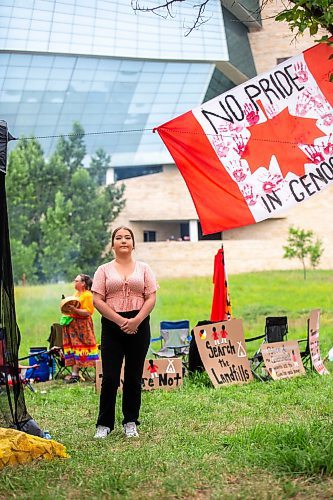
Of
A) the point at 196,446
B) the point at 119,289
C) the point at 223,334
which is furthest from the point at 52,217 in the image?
the point at 196,446

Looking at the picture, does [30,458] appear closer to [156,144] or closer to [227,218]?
[227,218]

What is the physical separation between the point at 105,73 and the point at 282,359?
35.2 meters

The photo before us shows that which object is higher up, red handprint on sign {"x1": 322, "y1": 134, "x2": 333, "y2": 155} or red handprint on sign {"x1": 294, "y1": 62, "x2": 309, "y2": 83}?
red handprint on sign {"x1": 294, "y1": 62, "x2": 309, "y2": 83}

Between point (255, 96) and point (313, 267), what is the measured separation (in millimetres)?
35435

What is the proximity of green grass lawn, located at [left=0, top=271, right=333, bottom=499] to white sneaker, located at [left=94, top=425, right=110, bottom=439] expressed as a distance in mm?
75

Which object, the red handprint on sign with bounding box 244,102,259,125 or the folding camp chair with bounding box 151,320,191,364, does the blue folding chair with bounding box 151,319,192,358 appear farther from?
the red handprint on sign with bounding box 244,102,259,125

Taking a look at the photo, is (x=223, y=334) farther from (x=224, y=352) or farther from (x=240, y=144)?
(x=240, y=144)

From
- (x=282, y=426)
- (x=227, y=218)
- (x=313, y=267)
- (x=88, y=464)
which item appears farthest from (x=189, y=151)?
(x=313, y=267)

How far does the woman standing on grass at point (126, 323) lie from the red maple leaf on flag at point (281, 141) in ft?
5.78

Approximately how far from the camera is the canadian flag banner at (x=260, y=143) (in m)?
7.82

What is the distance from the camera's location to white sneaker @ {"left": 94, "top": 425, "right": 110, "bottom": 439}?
680 cm

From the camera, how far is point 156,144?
151 feet

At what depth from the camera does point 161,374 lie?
10.1m

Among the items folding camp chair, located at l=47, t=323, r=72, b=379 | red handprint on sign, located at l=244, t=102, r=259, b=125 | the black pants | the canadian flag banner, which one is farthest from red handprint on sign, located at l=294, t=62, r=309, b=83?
folding camp chair, located at l=47, t=323, r=72, b=379
